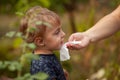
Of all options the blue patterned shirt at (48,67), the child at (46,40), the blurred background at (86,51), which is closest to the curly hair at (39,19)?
the child at (46,40)

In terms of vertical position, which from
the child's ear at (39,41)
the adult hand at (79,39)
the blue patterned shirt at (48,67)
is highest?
the adult hand at (79,39)

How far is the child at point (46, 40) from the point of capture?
14.4 ft

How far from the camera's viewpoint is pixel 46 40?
14.6ft

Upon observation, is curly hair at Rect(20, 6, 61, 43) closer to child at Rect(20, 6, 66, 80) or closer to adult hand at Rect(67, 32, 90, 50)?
child at Rect(20, 6, 66, 80)

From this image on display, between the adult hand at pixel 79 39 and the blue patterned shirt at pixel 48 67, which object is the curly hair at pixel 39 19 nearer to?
the blue patterned shirt at pixel 48 67

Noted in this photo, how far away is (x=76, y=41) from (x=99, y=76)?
2603mm

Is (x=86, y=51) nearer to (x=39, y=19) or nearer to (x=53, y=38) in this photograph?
(x=53, y=38)

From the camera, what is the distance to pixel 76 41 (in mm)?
4848

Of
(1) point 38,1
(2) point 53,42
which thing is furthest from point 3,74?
(2) point 53,42

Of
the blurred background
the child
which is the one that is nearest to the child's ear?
the child

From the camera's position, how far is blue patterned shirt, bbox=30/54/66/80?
4379 mm

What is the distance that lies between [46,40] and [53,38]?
0.19ft

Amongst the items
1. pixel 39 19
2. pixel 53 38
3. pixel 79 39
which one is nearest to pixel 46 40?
pixel 53 38

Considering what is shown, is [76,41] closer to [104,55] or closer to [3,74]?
[3,74]
